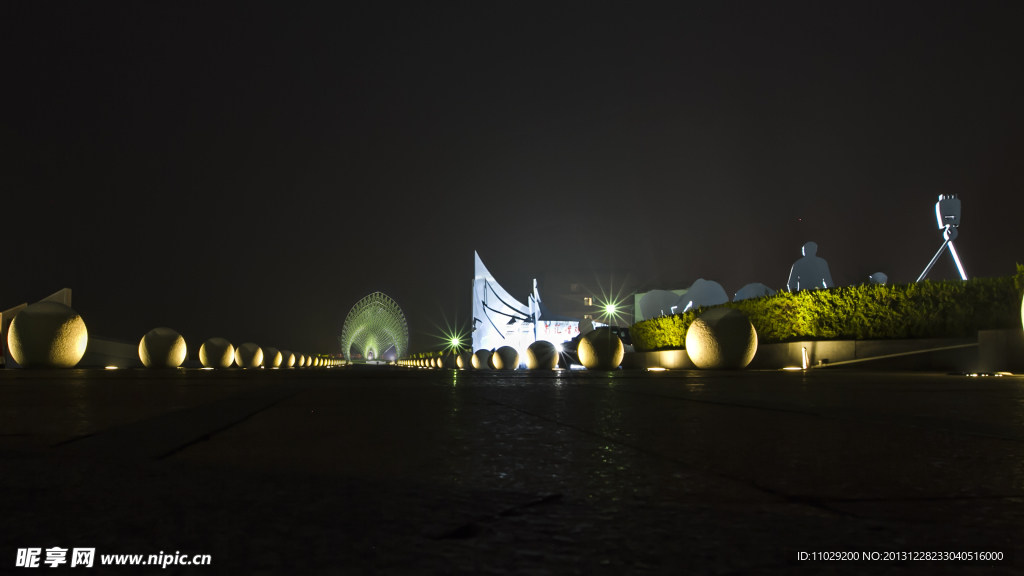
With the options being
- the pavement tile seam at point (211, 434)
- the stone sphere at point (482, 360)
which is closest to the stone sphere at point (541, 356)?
the stone sphere at point (482, 360)

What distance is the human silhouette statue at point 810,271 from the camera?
141ft

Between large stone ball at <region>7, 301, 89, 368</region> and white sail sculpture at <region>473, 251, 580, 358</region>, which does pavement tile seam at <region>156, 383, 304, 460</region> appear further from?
white sail sculpture at <region>473, 251, 580, 358</region>

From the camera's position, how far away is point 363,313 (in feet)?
416

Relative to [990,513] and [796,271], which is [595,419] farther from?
[796,271]

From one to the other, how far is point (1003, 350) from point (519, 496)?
15781mm

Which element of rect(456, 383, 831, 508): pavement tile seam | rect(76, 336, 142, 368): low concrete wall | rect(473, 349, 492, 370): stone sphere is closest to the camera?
rect(456, 383, 831, 508): pavement tile seam

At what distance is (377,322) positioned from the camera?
12950cm

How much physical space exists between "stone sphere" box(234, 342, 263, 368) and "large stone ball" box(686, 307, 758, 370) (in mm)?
30171

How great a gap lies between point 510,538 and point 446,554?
12 cm

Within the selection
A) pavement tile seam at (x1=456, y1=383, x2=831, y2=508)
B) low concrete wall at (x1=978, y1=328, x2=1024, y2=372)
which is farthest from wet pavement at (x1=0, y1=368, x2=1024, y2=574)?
low concrete wall at (x1=978, y1=328, x2=1024, y2=372)

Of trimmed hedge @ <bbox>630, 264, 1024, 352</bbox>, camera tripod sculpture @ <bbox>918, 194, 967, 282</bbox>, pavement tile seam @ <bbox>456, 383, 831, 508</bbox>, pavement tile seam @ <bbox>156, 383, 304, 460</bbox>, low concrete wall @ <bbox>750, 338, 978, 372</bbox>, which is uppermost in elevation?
camera tripod sculpture @ <bbox>918, 194, 967, 282</bbox>

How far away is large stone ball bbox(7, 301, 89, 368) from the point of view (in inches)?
797

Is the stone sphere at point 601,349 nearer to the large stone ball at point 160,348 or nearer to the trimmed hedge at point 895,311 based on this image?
the trimmed hedge at point 895,311

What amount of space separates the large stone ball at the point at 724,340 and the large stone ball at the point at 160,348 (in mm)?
20288
